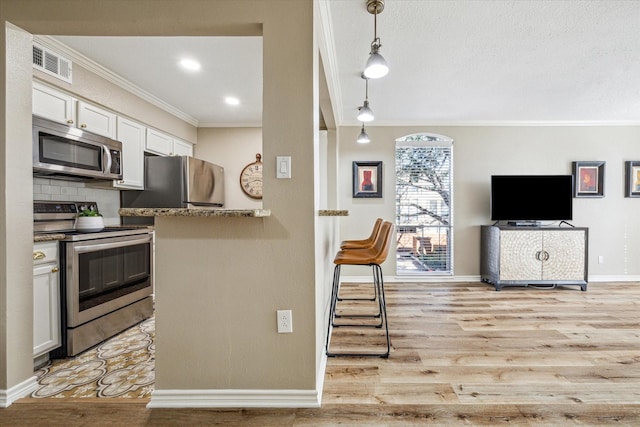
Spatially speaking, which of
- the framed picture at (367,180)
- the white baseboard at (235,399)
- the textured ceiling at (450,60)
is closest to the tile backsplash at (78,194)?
the textured ceiling at (450,60)

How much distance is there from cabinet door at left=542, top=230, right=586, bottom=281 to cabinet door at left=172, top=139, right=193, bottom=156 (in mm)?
4978

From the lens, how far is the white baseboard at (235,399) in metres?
1.65

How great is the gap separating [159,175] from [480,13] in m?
3.41

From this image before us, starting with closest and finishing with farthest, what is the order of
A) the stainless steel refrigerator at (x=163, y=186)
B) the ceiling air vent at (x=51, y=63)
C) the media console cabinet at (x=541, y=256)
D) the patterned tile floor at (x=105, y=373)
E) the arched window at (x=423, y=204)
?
the patterned tile floor at (x=105, y=373)
the ceiling air vent at (x=51, y=63)
the stainless steel refrigerator at (x=163, y=186)
the media console cabinet at (x=541, y=256)
the arched window at (x=423, y=204)

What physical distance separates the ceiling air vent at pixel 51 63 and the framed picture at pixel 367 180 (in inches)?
129

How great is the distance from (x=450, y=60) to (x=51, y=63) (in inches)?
127

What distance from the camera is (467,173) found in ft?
14.8

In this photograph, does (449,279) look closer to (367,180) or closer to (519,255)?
(519,255)

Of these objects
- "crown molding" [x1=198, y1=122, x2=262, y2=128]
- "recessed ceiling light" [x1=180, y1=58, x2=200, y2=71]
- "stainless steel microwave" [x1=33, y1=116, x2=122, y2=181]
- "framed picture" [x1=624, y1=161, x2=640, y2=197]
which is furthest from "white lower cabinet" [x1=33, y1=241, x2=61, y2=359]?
"framed picture" [x1=624, y1=161, x2=640, y2=197]

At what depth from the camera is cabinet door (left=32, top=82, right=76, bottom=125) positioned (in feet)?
7.41

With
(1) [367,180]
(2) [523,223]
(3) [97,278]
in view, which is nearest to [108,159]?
(3) [97,278]

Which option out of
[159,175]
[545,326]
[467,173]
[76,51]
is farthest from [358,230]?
[76,51]

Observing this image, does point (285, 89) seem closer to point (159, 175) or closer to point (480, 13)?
point (480, 13)

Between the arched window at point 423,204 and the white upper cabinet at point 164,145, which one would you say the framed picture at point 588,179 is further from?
the white upper cabinet at point 164,145
